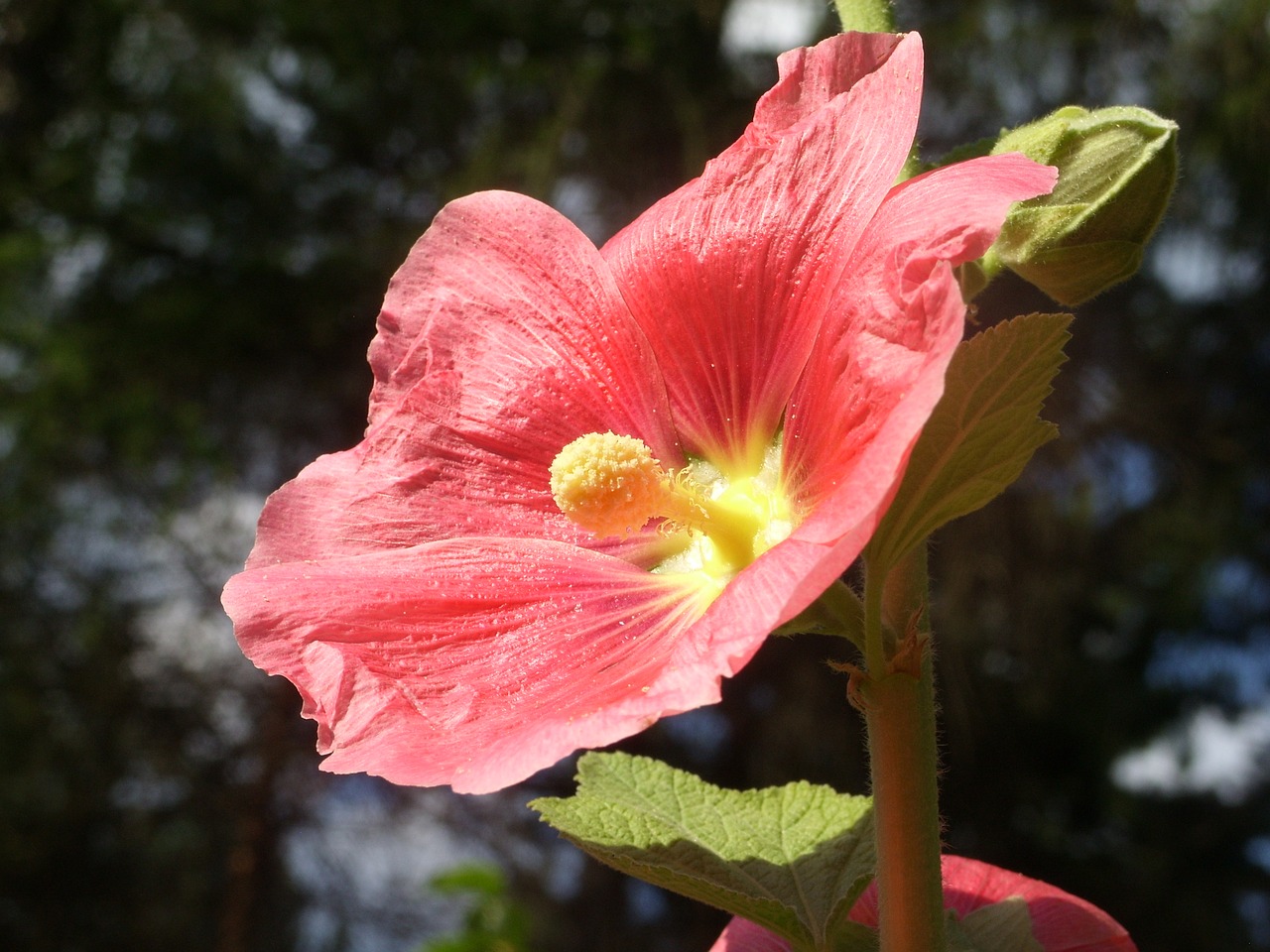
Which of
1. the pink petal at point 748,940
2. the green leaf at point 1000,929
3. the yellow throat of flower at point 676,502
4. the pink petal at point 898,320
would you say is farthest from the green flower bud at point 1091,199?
the pink petal at point 748,940

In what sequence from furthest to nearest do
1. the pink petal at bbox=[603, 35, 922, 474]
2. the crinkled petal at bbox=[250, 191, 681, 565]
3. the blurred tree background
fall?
the blurred tree background, the crinkled petal at bbox=[250, 191, 681, 565], the pink petal at bbox=[603, 35, 922, 474]

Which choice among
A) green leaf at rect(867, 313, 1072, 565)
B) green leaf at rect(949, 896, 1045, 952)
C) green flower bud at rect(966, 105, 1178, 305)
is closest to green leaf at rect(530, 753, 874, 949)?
green leaf at rect(949, 896, 1045, 952)

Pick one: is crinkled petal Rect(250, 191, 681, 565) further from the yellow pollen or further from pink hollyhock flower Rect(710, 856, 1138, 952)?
pink hollyhock flower Rect(710, 856, 1138, 952)

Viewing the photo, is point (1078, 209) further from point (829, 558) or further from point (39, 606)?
point (39, 606)

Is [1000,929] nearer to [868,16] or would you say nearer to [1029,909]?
[1029,909]

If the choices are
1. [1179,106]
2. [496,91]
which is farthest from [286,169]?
[1179,106]

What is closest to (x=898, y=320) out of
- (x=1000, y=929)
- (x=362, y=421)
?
(x=1000, y=929)

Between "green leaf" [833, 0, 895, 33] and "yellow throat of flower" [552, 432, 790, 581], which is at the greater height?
"green leaf" [833, 0, 895, 33]
